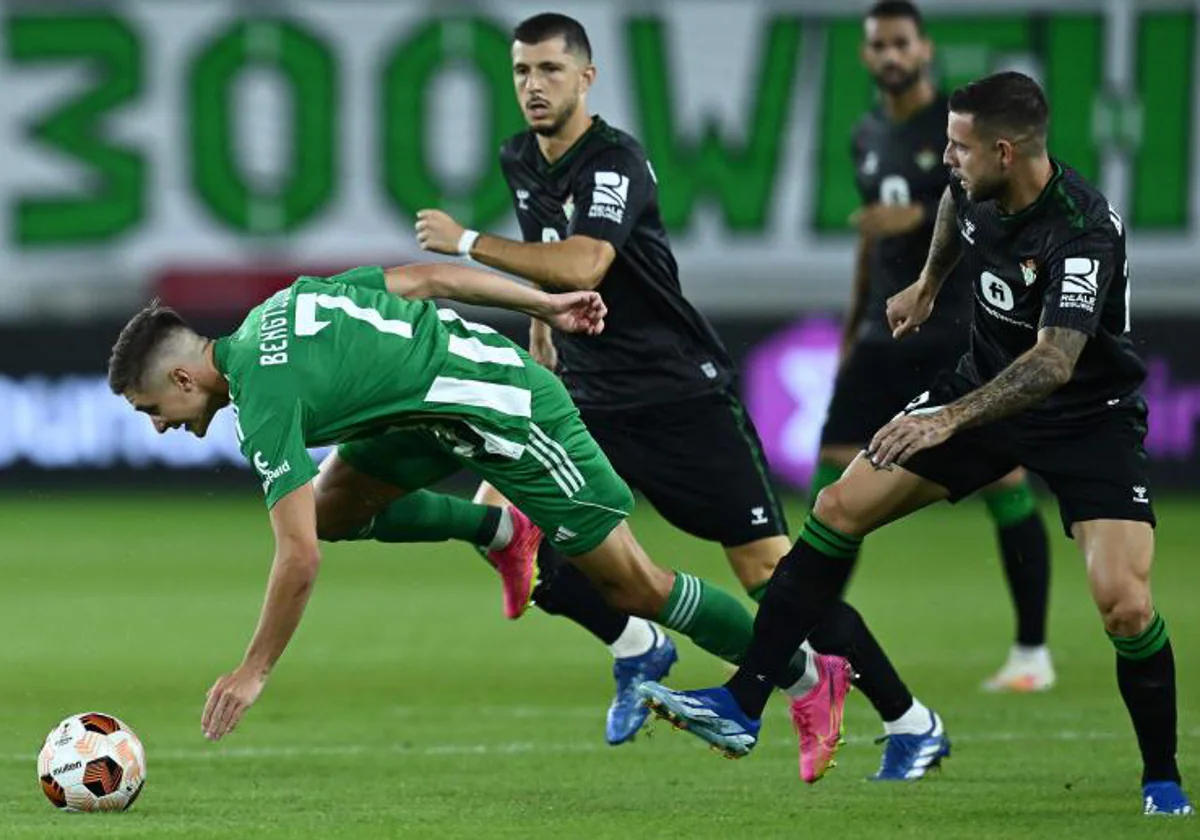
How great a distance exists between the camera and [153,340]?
22.7 ft

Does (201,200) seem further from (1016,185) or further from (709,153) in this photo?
Answer: (1016,185)

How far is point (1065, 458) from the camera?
7078 millimetres

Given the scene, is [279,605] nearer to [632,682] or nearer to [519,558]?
[519,558]

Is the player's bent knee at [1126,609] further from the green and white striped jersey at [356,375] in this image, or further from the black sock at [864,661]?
the green and white striped jersey at [356,375]

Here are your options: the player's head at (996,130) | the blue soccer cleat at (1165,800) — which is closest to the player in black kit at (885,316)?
the player's head at (996,130)

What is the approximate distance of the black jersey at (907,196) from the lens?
9.87 meters

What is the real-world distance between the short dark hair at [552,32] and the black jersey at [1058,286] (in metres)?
1.69

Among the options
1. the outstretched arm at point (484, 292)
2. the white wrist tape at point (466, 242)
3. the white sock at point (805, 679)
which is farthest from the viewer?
the white wrist tape at point (466, 242)

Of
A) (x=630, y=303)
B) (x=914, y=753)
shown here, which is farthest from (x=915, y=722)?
(x=630, y=303)

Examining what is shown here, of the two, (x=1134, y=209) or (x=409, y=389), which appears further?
(x=1134, y=209)

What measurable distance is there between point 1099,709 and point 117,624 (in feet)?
16.9

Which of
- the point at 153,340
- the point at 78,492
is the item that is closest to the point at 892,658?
the point at 153,340

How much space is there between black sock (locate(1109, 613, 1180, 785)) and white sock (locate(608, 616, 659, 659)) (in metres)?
2.19

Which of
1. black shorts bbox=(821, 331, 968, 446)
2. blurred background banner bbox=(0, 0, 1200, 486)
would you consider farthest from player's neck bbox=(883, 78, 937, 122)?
blurred background banner bbox=(0, 0, 1200, 486)
